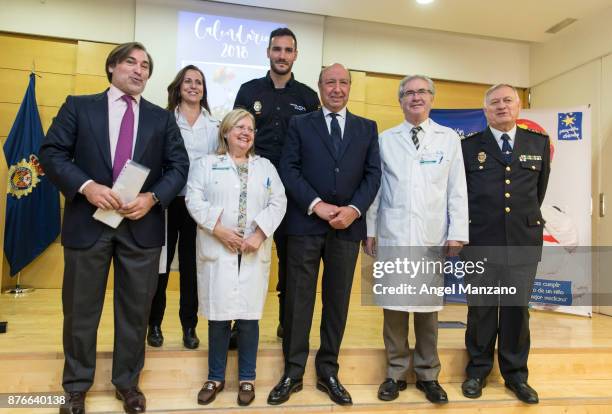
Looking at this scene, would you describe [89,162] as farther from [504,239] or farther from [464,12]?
[464,12]

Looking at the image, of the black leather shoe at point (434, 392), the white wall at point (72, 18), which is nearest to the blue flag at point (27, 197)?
the white wall at point (72, 18)

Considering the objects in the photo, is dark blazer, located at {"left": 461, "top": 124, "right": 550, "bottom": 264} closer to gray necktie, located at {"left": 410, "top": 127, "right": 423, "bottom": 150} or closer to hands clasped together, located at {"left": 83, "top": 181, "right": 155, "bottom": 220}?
gray necktie, located at {"left": 410, "top": 127, "right": 423, "bottom": 150}

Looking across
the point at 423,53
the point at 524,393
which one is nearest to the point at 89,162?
the point at 524,393

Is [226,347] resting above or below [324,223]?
below

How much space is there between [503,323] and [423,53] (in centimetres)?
385

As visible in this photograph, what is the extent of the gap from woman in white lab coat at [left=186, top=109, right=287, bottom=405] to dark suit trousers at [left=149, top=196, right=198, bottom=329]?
0.21m

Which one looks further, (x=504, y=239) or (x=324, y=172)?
(x=504, y=239)

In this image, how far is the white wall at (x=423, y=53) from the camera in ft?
17.1

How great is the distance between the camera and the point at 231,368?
2.50m

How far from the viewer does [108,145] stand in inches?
80.8

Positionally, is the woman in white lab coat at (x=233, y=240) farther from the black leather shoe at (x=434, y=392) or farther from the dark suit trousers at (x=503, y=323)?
the dark suit trousers at (x=503, y=323)

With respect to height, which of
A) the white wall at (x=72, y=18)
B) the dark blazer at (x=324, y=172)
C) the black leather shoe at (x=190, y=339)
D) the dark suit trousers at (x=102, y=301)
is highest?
the white wall at (x=72, y=18)

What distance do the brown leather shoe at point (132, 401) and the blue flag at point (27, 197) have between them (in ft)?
9.39

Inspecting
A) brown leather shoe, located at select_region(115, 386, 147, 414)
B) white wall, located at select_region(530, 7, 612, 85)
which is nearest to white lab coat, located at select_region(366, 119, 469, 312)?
brown leather shoe, located at select_region(115, 386, 147, 414)
